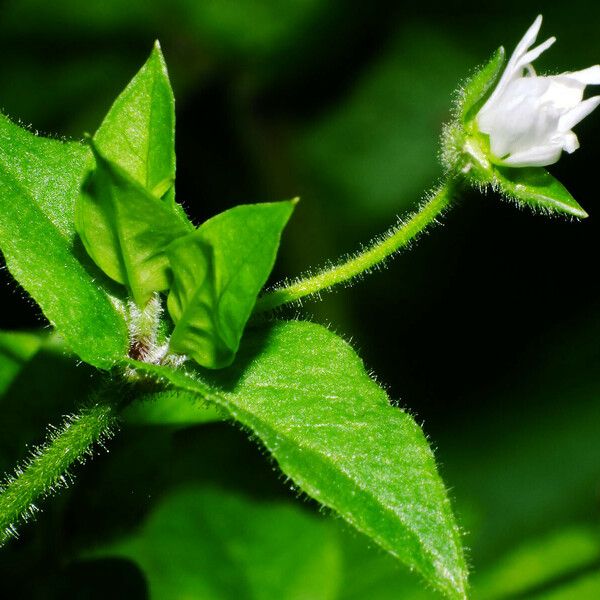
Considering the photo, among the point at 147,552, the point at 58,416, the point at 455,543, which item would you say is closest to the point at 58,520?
the point at 58,416

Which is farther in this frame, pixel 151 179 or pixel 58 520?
pixel 58 520

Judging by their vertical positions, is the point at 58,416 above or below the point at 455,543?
below

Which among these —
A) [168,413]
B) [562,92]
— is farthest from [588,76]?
[168,413]

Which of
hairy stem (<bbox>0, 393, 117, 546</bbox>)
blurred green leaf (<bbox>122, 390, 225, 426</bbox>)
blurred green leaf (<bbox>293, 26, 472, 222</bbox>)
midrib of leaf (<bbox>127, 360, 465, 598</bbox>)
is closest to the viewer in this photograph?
midrib of leaf (<bbox>127, 360, 465, 598</bbox>)

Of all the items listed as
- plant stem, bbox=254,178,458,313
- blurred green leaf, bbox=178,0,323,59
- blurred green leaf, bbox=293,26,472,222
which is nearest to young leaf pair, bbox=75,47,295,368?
plant stem, bbox=254,178,458,313

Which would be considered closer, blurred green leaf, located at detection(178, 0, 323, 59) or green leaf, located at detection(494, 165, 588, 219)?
green leaf, located at detection(494, 165, 588, 219)

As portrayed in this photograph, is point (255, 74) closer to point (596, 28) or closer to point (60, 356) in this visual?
point (596, 28)

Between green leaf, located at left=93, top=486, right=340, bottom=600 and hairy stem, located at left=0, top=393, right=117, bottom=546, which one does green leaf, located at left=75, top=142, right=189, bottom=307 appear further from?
green leaf, located at left=93, top=486, right=340, bottom=600
